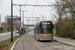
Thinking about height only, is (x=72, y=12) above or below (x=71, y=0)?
below

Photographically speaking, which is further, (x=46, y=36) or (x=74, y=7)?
(x=74, y=7)

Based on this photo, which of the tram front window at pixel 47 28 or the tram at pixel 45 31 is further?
the tram front window at pixel 47 28

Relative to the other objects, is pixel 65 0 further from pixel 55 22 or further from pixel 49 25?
pixel 55 22

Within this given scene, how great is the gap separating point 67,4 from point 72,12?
1532 mm

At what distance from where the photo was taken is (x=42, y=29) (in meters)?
20.7

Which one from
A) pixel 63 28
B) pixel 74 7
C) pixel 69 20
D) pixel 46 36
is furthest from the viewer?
pixel 63 28

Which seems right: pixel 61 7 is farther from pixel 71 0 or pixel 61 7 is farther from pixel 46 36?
pixel 46 36

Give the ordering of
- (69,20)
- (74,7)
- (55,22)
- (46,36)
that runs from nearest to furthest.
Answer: (46,36) → (74,7) → (69,20) → (55,22)

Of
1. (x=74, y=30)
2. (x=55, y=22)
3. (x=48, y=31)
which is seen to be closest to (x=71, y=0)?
(x=74, y=30)

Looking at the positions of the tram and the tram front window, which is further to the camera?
the tram front window

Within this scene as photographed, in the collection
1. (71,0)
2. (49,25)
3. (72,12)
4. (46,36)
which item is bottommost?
(46,36)

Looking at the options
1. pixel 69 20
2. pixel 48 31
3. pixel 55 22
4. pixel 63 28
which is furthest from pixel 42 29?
pixel 55 22

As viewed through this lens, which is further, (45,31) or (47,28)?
(47,28)

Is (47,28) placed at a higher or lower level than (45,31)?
higher
